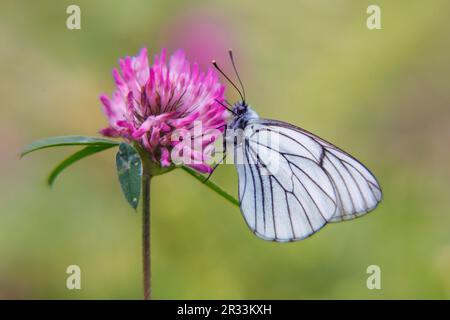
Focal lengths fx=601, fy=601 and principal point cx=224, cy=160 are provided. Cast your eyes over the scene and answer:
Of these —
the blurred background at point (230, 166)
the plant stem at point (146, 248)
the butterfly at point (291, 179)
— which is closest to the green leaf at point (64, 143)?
the plant stem at point (146, 248)

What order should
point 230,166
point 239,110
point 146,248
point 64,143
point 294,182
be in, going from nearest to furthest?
point 146,248 → point 64,143 → point 239,110 → point 294,182 → point 230,166

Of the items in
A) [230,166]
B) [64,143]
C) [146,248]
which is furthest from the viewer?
[230,166]

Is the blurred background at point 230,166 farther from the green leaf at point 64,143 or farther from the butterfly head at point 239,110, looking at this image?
the green leaf at point 64,143

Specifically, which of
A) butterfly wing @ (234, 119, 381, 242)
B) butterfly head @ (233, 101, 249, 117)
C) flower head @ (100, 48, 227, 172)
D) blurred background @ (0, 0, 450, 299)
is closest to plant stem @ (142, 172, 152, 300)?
flower head @ (100, 48, 227, 172)

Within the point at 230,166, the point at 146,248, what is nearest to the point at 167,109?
the point at 146,248

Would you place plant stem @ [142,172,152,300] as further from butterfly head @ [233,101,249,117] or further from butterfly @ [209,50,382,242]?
butterfly head @ [233,101,249,117]

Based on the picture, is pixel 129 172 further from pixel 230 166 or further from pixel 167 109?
pixel 230 166
